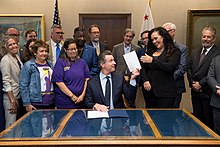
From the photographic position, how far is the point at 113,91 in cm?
301

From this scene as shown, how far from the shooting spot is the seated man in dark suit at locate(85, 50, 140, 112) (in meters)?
2.99

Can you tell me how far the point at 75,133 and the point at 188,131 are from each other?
85 centimetres

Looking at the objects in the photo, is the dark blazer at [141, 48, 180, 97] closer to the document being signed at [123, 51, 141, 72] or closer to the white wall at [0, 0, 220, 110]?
the document being signed at [123, 51, 141, 72]

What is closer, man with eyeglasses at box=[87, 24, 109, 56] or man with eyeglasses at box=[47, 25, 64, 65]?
man with eyeglasses at box=[47, 25, 64, 65]

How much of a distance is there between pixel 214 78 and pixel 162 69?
0.71 meters

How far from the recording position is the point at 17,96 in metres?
3.60

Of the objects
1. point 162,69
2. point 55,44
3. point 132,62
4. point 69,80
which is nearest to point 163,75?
point 162,69

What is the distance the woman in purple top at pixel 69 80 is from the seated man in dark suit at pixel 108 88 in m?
0.35

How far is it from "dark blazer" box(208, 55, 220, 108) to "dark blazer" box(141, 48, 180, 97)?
49cm

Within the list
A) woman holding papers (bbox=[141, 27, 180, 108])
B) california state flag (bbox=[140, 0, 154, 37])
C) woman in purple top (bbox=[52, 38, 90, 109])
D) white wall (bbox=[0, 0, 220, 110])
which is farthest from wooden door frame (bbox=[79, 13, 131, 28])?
woman holding papers (bbox=[141, 27, 180, 108])

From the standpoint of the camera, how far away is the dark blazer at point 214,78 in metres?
3.34

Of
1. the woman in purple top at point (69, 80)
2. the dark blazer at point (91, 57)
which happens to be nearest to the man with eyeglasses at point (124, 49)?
the dark blazer at point (91, 57)

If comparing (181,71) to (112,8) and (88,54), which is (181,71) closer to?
(88,54)

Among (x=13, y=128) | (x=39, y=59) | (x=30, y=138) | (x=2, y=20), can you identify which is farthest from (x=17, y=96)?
(x=2, y=20)
